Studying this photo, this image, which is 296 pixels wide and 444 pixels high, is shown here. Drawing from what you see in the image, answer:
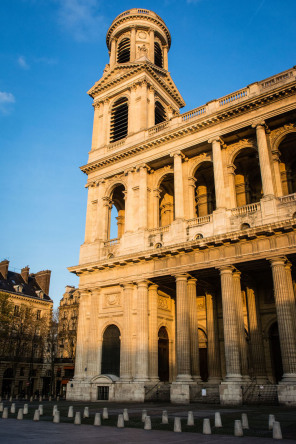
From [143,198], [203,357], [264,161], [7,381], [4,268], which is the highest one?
[4,268]

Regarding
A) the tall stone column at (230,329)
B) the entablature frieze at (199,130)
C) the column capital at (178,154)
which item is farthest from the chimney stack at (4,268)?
the tall stone column at (230,329)

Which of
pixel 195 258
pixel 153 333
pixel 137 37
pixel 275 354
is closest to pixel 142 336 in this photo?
pixel 153 333

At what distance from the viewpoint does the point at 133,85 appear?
3619 cm

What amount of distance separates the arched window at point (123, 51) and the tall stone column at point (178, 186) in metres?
17.3

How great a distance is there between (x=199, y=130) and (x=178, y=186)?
4.53 m

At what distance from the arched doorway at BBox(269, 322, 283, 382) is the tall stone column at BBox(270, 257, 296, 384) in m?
5.83

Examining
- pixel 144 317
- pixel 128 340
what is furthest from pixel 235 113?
pixel 128 340

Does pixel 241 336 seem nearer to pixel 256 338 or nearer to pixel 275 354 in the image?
pixel 256 338

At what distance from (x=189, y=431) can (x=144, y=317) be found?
15969 mm

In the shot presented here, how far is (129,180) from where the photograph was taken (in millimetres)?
32438

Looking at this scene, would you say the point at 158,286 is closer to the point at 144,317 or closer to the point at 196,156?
the point at 144,317

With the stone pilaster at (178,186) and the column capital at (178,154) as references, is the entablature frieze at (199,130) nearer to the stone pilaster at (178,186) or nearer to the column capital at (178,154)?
the column capital at (178,154)

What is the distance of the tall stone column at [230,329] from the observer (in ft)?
72.7

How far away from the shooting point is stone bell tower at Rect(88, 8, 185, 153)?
116 ft
